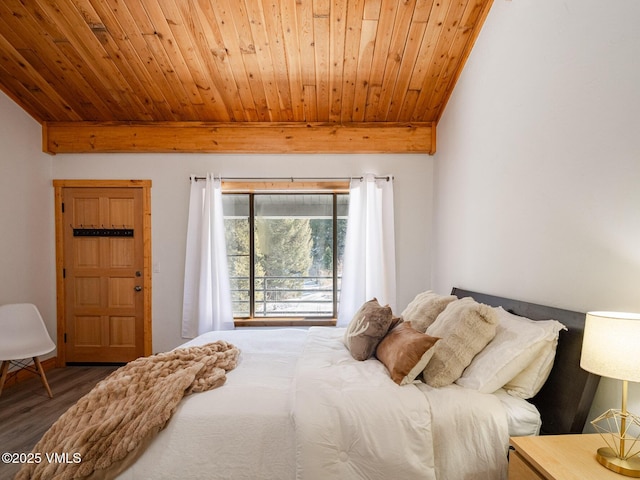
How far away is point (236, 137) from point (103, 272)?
210 centimetres

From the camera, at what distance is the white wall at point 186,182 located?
3.83 metres

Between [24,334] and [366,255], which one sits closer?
[24,334]

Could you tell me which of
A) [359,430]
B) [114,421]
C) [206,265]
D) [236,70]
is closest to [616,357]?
[359,430]

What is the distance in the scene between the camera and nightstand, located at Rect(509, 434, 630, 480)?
3.67ft

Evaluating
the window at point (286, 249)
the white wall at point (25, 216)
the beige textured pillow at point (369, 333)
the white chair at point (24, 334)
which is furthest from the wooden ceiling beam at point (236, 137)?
the beige textured pillow at point (369, 333)

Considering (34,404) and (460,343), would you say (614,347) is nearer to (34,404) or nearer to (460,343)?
(460,343)

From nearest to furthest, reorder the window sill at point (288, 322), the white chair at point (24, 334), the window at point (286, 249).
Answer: the white chair at point (24, 334) < the window sill at point (288, 322) < the window at point (286, 249)

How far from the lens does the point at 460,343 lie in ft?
5.87

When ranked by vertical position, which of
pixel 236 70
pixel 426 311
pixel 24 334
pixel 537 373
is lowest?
pixel 24 334

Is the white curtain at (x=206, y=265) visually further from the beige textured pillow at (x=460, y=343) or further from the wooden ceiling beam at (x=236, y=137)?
the beige textured pillow at (x=460, y=343)

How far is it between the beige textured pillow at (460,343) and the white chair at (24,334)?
10.4 feet

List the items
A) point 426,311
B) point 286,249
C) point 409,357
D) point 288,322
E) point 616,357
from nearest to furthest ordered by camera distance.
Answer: point 616,357 < point 409,357 < point 426,311 < point 288,322 < point 286,249

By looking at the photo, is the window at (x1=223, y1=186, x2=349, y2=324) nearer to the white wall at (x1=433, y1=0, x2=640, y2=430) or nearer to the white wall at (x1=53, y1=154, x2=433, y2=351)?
the white wall at (x1=53, y1=154, x2=433, y2=351)

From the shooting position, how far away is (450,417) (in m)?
1.53
